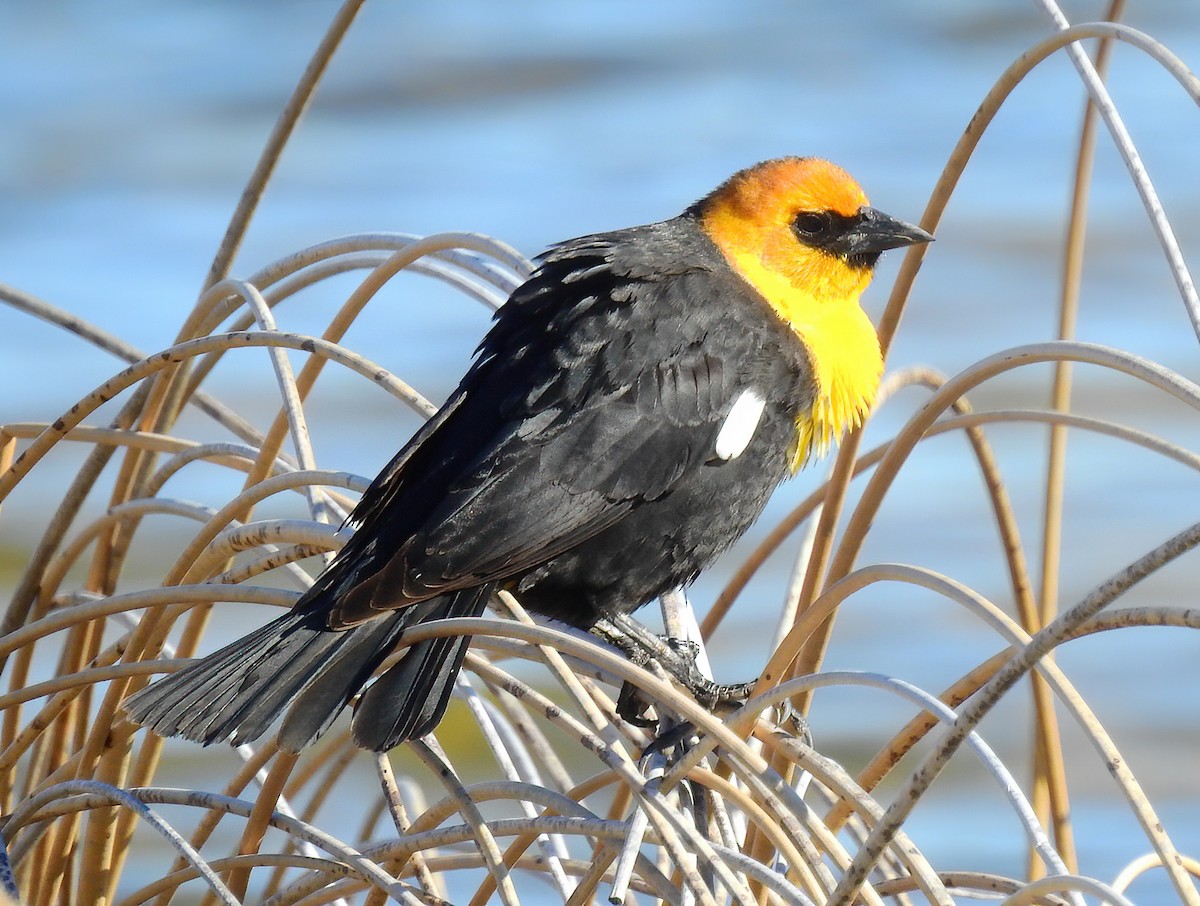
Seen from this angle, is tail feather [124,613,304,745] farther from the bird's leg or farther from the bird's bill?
the bird's bill

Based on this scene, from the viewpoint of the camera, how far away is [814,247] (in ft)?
10.6

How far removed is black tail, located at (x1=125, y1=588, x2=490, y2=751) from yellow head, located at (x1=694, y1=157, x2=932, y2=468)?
41.1 inches

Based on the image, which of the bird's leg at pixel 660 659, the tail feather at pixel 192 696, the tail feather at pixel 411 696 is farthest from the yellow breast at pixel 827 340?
the tail feather at pixel 192 696

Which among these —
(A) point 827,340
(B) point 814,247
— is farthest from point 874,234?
(A) point 827,340

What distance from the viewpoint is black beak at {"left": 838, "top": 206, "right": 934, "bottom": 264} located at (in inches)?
124

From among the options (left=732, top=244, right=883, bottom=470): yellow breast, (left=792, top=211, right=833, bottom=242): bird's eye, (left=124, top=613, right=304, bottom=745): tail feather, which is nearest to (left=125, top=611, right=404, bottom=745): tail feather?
(left=124, top=613, right=304, bottom=745): tail feather

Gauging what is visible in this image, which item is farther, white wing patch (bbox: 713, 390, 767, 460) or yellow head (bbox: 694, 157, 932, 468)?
yellow head (bbox: 694, 157, 932, 468)

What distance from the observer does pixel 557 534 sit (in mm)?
2551

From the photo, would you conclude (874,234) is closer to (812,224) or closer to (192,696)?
(812,224)

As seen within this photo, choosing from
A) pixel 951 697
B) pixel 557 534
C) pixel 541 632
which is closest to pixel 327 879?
pixel 541 632

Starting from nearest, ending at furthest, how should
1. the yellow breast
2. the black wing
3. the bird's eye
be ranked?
the black wing, the yellow breast, the bird's eye

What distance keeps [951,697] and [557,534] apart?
2.23ft

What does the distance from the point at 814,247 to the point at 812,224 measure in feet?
0.18

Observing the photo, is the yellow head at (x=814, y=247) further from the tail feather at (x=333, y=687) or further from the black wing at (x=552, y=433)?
the tail feather at (x=333, y=687)
